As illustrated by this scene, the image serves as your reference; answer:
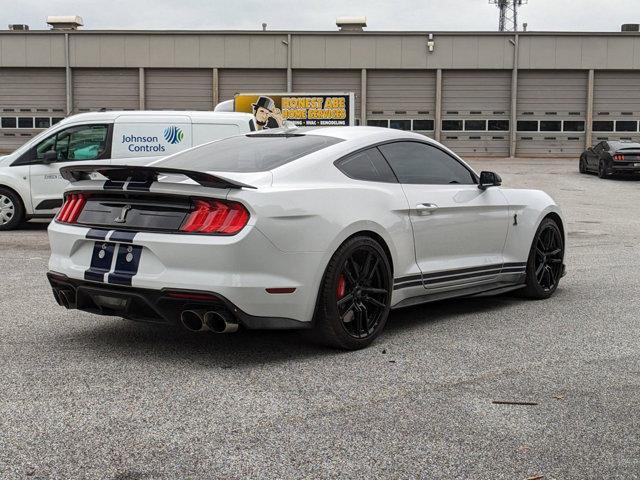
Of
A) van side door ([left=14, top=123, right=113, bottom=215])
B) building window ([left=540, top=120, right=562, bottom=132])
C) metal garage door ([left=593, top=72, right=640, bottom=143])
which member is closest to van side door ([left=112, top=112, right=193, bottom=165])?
van side door ([left=14, top=123, right=113, bottom=215])

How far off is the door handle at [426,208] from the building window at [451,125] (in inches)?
1436

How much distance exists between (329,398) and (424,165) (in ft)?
8.25

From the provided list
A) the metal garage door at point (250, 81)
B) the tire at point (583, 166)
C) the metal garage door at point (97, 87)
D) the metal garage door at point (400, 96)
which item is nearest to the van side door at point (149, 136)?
the tire at point (583, 166)

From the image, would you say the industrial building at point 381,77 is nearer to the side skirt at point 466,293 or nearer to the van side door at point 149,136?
the van side door at point 149,136

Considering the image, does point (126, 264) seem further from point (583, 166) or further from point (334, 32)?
point (334, 32)

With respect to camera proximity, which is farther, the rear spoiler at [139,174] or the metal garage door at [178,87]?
the metal garage door at [178,87]

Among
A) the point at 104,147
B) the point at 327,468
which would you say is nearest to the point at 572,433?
the point at 327,468

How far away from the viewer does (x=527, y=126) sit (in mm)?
42062

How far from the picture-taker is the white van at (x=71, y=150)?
1319 centimetres

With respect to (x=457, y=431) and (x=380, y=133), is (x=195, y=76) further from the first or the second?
(x=457, y=431)

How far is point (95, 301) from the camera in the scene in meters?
5.25

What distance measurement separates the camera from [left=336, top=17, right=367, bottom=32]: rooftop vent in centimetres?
4225

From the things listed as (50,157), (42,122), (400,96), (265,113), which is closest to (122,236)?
(50,157)

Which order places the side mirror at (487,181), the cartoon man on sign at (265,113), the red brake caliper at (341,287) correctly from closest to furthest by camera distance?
the red brake caliper at (341,287), the side mirror at (487,181), the cartoon man on sign at (265,113)
